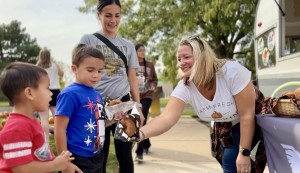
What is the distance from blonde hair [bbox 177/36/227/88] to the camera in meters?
2.87

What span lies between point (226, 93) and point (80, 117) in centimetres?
112

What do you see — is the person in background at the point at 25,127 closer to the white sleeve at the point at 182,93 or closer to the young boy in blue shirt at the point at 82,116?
the young boy in blue shirt at the point at 82,116

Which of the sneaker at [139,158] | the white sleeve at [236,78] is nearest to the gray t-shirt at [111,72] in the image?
the white sleeve at [236,78]

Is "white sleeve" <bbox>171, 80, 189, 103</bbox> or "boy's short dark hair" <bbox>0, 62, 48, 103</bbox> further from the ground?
"boy's short dark hair" <bbox>0, 62, 48, 103</bbox>

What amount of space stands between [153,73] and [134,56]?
3444 mm

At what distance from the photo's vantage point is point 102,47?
11.0 feet

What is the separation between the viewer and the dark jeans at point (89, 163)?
2781mm

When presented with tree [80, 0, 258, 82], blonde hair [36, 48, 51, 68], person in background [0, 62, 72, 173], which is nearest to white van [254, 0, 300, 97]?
person in background [0, 62, 72, 173]

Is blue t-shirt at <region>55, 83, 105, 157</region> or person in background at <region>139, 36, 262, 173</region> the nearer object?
blue t-shirt at <region>55, 83, 105, 157</region>

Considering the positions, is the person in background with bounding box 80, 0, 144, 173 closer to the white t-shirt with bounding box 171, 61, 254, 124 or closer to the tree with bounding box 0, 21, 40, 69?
the white t-shirt with bounding box 171, 61, 254, 124

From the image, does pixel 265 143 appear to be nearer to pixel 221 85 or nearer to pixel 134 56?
pixel 221 85

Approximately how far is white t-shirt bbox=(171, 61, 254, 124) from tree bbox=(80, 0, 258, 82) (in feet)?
28.7

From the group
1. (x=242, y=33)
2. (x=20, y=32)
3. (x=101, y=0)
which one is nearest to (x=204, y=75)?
(x=101, y=0)

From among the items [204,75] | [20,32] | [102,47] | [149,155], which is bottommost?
[149,155]
